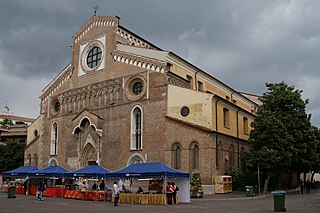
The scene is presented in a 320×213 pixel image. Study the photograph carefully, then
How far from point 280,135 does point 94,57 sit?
22.5 meters

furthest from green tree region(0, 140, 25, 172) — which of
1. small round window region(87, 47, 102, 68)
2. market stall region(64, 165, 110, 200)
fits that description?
market stall region(64, 165, 110, 200)

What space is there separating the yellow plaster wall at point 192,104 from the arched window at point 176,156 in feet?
8.49

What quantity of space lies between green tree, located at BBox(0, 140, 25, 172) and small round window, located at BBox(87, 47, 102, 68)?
21103 millimetres

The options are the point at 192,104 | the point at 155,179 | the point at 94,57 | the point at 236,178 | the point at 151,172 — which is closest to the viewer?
the point at 151,172

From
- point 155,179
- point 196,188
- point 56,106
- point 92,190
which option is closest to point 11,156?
point 56,106

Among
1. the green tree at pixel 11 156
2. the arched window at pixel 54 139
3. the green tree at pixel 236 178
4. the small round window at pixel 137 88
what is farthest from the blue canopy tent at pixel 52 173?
the green tree at pixel 11 156

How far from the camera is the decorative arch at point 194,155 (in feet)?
111

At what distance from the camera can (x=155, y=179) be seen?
28641 mm

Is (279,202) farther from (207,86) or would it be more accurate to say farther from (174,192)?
(207,86)

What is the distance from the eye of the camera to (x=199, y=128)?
34000mm

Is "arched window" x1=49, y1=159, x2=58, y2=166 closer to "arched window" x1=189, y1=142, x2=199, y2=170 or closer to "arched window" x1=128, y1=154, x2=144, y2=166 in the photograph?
"arched window" x1=128, y1=154, x2=144, y2=166

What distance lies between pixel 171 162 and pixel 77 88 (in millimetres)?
16288

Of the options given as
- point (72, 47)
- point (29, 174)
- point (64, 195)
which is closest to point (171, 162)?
point (64, 195)

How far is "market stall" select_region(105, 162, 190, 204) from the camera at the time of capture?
26.0 m
